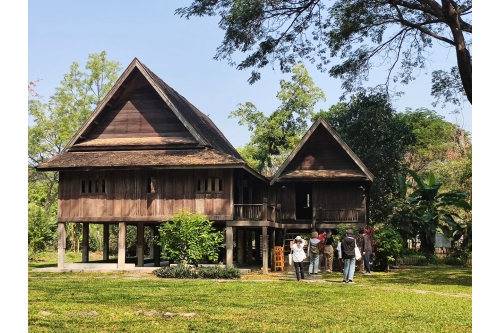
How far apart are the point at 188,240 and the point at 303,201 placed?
1137 cm

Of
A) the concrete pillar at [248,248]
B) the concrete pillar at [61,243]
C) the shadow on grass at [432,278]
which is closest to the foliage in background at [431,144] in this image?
the concrete pillar at [248,248]

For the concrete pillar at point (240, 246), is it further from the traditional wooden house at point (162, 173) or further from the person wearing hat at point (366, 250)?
the person wearing hat at point (366, 250)

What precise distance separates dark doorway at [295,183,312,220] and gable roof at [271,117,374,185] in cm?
233

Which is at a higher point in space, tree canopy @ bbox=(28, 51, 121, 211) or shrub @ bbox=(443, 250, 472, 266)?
tree canopy @ bbox=(28, 51, 121, 211)

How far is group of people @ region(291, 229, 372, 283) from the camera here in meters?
17.2

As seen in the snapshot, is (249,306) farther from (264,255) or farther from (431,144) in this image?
(431,144)

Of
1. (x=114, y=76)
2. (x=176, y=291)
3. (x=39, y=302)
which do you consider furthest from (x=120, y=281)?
(x=114, y=76)

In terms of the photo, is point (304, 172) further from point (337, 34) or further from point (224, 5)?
point (224, 5)

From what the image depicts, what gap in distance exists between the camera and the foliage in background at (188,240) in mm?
20500

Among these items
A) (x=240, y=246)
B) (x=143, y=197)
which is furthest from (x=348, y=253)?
(x=240, y=246)

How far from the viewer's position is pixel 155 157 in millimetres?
23594

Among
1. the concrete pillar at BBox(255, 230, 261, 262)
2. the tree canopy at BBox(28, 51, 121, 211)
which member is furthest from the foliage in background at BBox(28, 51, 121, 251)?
the concrete pillar at BBox(255, 230, 261, 262)

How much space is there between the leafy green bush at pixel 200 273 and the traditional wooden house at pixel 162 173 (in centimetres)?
270

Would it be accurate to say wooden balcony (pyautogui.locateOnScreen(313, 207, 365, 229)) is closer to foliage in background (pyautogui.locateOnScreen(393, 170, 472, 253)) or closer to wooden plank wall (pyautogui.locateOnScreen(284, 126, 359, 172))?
wooden plank wall (pyautogui.locateOnScreen(284, 126, 359, 172))
